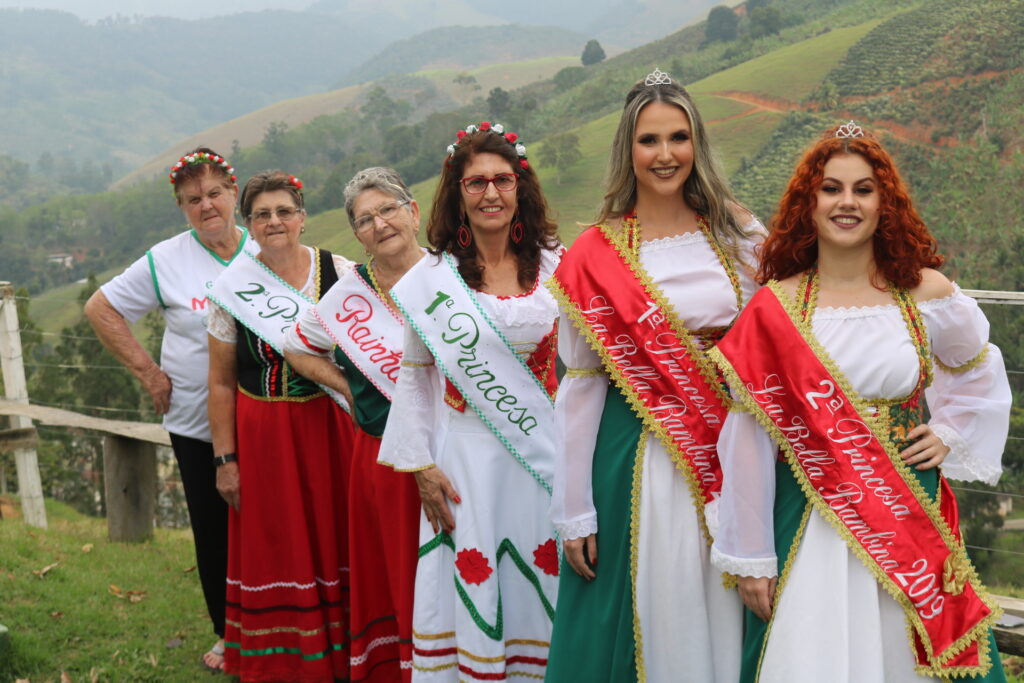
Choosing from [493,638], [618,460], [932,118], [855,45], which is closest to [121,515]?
[493,638]

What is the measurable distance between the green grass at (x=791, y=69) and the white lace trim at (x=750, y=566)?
44.5m

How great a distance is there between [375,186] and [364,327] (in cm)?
44

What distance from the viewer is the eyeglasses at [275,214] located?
3.72 metres

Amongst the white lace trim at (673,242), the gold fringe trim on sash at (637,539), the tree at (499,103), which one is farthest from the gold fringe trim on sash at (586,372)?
the tree at (499,103)

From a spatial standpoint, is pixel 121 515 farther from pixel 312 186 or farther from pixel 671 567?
pixel 312 186

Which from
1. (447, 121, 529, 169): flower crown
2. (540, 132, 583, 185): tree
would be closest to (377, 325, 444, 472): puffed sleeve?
(447, 121, 529, 169): flower crown

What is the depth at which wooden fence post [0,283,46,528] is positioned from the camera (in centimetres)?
697

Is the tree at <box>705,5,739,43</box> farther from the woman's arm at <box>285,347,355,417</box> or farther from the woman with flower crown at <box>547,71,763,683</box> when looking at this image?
the woman with flower crown at <box>547,71,763,683</box>

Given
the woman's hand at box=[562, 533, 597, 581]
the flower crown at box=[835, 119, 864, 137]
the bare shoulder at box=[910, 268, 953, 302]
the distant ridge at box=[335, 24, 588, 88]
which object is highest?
the distant ridge at box=[335, 24, 588, 88]

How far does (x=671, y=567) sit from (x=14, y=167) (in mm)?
112792

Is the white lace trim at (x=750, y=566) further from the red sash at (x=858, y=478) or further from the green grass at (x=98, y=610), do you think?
the green grass at (x=98, y=610)

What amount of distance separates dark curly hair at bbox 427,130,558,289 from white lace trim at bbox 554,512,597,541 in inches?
29.7

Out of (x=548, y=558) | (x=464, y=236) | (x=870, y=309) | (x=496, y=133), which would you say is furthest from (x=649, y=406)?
(x=496, y=133)

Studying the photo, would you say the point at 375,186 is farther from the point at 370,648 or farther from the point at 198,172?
the point at 370,648
